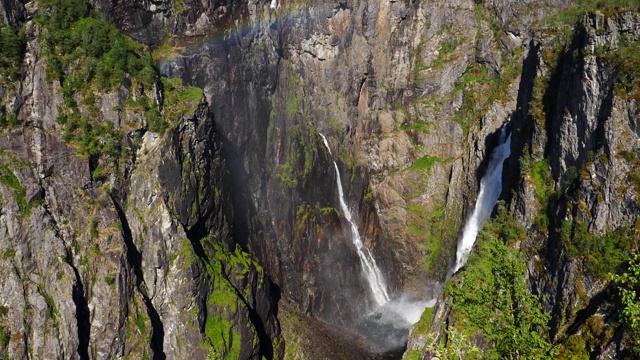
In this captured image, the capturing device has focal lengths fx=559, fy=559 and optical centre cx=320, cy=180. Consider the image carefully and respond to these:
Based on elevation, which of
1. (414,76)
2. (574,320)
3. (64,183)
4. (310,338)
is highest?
(414,76)

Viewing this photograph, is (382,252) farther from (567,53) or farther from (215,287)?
(567,53)

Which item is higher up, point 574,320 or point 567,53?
point 567,53

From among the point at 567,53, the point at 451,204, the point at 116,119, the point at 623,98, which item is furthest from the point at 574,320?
the point at 116,119

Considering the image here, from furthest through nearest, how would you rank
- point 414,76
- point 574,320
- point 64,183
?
point 414,76, point 64,183, point 574,320

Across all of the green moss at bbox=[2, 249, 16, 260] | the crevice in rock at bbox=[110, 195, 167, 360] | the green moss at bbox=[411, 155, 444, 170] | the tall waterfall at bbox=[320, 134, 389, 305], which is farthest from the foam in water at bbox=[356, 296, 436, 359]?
the green moss at bbox=[2, 249, 16, 260]

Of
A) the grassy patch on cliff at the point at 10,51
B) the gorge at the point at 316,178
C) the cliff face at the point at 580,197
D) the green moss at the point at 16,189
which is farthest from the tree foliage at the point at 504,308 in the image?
the grassy patch on cliff at the point at 10,51

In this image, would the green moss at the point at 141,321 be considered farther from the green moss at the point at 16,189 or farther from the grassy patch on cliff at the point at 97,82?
the grassy patch on cliff at the point at 97,82

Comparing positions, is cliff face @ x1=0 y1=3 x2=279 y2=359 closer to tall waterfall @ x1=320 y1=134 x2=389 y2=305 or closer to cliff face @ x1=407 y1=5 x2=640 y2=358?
tall waterfall @ x1=320 y1=134 x2=389 y2=305

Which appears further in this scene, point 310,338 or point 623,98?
point 310,338
